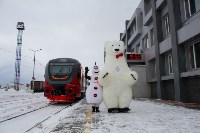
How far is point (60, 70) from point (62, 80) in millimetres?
901

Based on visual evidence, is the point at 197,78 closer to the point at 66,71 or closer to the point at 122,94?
the point at 122,94

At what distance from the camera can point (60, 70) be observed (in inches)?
571

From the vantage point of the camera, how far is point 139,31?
2475 cm

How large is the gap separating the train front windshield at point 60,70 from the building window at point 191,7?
7918mm

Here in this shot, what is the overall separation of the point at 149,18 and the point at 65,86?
10326 mm

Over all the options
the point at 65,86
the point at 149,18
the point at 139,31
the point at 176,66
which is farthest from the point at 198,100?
the point at 139,31

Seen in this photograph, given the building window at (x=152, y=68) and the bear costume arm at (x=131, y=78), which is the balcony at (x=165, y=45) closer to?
the building window at (x=152, y=68)

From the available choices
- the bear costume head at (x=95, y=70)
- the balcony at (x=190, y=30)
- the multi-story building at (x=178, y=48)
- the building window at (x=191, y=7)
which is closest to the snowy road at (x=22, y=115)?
the bear costume head at (x=95, y=70)

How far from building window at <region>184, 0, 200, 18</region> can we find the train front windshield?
7918mm

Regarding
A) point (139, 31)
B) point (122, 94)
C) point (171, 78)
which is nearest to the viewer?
point (122, 94)

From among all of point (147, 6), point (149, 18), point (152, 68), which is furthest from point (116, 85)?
point (147, 6)

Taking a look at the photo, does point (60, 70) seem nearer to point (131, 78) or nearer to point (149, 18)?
point (131, 78)

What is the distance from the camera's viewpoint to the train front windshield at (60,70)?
14.1 m

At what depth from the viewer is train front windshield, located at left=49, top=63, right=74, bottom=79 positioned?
1412 cm
